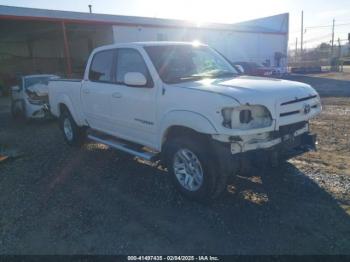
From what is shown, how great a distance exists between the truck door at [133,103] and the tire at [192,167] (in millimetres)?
581

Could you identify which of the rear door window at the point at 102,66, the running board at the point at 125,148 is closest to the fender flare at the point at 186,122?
the running board at the point at 125,148

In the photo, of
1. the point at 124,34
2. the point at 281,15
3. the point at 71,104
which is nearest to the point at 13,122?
the point at 71,104

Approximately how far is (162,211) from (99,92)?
267 centimetres

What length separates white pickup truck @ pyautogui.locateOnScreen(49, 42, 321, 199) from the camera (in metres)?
3.88

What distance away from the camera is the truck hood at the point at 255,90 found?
3859 mm

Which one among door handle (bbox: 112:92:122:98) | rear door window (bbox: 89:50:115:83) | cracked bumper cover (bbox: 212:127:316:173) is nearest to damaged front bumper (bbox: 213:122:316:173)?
cracked bumper cover (bbox: 212:127:316:173)

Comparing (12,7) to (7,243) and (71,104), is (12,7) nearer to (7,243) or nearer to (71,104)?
(71,104)

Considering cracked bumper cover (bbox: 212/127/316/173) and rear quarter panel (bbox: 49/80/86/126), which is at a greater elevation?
rear quarter panel (bbox: 49/80/86/126)

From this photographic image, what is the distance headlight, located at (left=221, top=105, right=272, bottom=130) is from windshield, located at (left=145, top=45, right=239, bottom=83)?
1.11 m

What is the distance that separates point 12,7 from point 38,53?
50.1 feet

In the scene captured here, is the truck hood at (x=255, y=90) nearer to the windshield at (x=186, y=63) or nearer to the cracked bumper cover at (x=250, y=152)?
the windshield at (x=186, y=63)

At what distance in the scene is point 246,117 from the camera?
386cm

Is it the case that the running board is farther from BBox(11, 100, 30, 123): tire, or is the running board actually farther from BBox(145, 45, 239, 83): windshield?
BBox(11, 100, 30, 123): tire

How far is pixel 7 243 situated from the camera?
3709 millimetres
